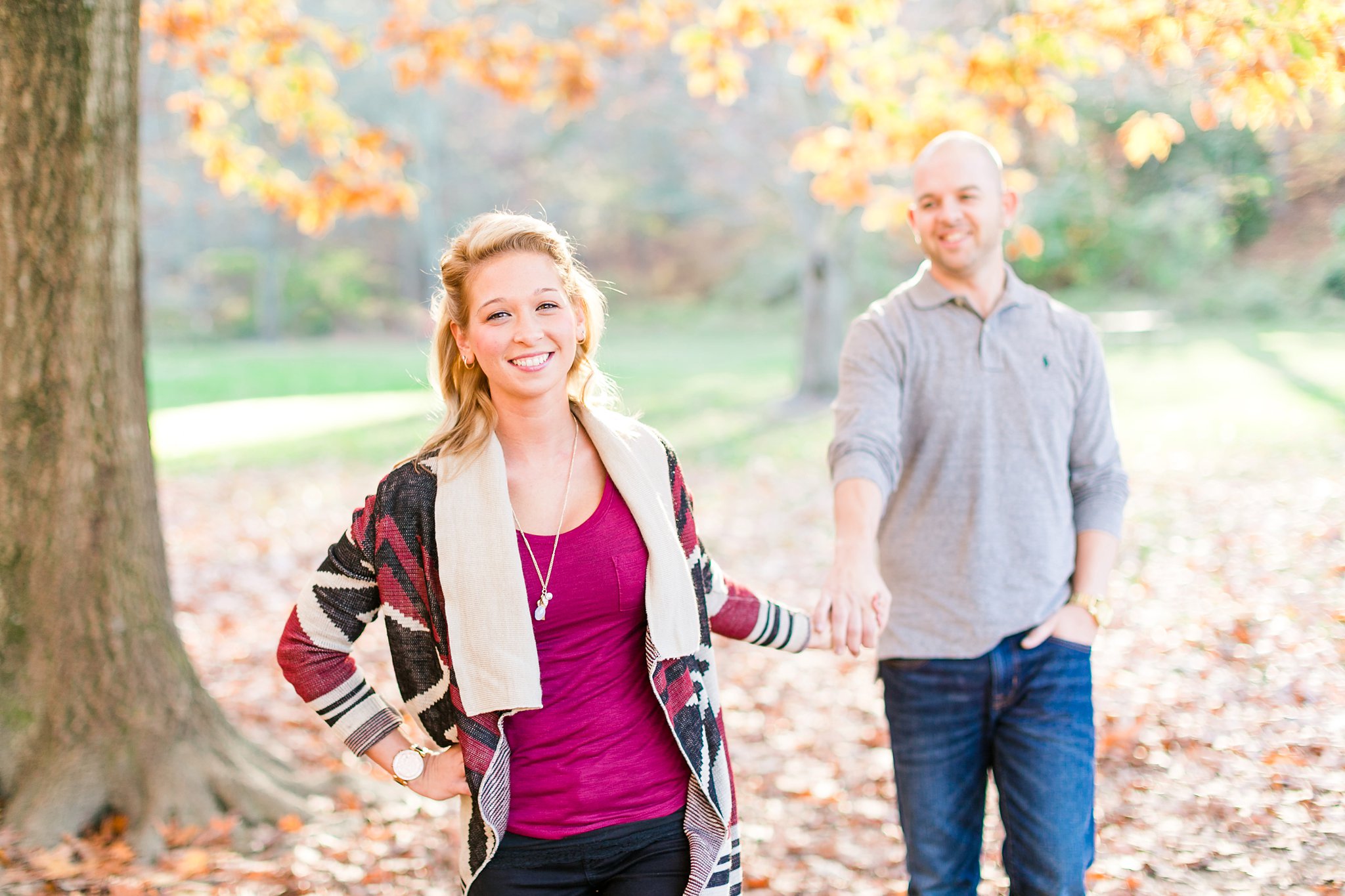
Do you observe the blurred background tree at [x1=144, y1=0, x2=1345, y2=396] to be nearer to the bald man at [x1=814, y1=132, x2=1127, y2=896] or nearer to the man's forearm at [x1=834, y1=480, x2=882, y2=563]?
the man's forearm at [x1=834, y1=480, x2=882, y2=563]

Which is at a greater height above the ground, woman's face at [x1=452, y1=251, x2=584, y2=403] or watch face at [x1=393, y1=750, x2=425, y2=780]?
woman's face at [x1=452, y1=251, x2=584, y2=403]

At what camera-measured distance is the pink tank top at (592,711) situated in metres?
2.27

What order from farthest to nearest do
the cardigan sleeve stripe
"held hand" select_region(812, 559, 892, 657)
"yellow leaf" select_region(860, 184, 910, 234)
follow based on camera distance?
1. "yellow leaf" select_region(860, 184, 910, 234)
2. "held hand" select_region(812, 559, 892, 657)
3. the cardigan sleeve stripe

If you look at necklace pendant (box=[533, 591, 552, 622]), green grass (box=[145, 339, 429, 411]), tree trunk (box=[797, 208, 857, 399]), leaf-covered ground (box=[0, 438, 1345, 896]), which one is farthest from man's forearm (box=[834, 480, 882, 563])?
green grass (box=[145, 339, 429, 411])

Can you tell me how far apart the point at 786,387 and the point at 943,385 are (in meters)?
16.6

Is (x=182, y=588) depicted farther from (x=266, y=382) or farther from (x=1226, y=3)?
(x=266, y=382)

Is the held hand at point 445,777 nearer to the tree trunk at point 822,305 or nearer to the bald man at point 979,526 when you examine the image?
the bald man at point 979,526

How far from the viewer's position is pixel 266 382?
2478 cm

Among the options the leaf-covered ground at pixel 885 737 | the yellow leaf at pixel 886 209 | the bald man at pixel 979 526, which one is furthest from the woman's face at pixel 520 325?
the yellow leaf at pixel 886 209

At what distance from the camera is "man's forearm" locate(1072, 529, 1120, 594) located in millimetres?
2963

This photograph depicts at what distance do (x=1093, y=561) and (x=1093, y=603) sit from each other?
11 cm

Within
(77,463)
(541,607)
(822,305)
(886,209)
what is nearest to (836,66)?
(886,209)

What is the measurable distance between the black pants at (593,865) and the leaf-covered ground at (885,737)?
177 centimetres

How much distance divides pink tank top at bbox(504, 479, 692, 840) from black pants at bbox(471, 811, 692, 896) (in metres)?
0.02
